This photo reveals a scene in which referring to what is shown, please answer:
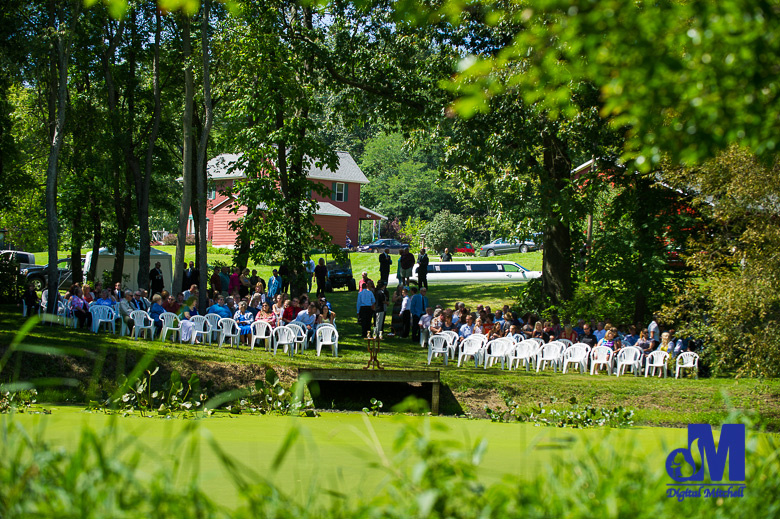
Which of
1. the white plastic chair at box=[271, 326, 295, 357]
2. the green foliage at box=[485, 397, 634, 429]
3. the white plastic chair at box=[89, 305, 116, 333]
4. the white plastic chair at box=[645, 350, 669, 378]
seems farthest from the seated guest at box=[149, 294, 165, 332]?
the white plastic chair at box=[645, 350, 669, 378]

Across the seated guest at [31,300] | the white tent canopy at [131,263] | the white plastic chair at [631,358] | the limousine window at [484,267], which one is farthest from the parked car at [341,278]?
the white plastic chair at [631,358]

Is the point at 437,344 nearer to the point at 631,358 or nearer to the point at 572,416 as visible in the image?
the point at 631,358

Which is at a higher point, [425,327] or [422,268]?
[422,268]

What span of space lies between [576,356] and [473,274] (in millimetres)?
17721

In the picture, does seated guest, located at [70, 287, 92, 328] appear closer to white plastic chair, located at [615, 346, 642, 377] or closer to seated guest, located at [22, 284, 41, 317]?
seated guest, located at [22, 284, 41, 317]

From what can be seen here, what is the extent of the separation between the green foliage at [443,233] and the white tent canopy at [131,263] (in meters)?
23.4

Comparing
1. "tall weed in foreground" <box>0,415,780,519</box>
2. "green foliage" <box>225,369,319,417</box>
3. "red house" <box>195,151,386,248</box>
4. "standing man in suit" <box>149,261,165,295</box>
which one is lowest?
"green foliage" <box>225,369,319,417</box>

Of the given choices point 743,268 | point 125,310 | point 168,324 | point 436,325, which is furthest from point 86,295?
point 743,268

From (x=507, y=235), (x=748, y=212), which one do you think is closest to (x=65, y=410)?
(x=748, y=212)

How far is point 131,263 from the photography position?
30.3m

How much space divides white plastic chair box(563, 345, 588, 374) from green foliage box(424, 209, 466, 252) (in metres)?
33.1

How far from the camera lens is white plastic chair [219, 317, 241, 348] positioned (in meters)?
17.3

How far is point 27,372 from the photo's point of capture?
1270cm

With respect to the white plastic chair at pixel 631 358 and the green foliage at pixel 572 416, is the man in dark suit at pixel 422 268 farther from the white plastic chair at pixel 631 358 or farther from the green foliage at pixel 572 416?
the green foliage at pixel 572 416
